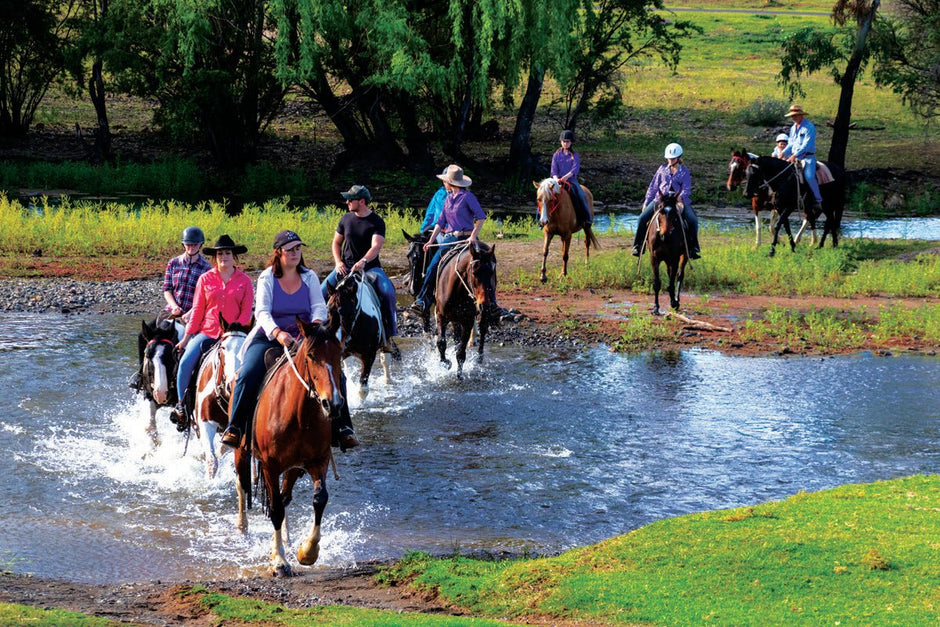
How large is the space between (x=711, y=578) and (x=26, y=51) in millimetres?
39903

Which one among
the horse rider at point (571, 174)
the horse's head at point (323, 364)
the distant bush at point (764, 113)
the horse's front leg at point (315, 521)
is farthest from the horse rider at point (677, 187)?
the distant bush at point (764, 113)

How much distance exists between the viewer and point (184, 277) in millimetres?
10867

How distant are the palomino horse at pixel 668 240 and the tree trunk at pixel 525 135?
19.6 metres

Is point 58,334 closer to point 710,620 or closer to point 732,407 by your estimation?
point 732,407

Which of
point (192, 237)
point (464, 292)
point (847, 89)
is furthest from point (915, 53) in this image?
point (192, 237)

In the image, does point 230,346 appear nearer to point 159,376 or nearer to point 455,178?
point 159,376

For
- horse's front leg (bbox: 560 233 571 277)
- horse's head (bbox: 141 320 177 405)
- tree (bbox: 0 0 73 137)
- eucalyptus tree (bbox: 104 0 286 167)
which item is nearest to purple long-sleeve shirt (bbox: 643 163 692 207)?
horse's front leg (bbox: 560 233 571 277)

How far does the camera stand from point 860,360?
52.2 ft

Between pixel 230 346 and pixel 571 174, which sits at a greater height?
pixel 571 174

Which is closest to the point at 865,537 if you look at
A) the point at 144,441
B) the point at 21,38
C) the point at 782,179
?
the point at 144,441

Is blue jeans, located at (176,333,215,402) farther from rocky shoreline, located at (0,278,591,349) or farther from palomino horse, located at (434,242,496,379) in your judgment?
rocky shoreline, located at (0,278,591,349)

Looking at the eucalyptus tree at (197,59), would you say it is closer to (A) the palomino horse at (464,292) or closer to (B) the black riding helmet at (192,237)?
(A) the palomino horse at (464,292)

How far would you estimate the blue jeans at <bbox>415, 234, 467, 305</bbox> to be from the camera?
50.2 ft

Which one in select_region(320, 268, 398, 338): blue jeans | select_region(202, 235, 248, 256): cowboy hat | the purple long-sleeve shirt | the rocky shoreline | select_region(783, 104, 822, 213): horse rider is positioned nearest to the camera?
select_region(202, 235, 248, 256): cowboy hat
